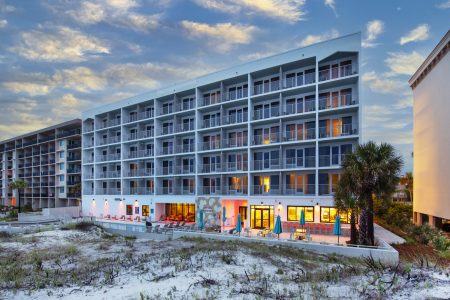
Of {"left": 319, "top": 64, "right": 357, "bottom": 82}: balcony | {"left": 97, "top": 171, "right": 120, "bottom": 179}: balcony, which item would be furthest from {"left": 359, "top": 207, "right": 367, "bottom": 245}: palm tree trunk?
{"left": 97, "top": 171, "right": 120, "bottom": 179}: balcony

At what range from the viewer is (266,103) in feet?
104

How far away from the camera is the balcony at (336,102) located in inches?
1054

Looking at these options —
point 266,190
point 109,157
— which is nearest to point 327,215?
point 266,190

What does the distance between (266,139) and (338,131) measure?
278 inches

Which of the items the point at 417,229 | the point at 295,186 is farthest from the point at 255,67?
the point at 417,229

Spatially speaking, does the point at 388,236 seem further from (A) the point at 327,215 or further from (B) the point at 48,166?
(B) the point at 48,166

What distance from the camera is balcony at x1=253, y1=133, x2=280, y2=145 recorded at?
3045 cm

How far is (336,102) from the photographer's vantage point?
27781mm

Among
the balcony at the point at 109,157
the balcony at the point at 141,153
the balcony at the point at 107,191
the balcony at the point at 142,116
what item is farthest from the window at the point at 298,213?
the balcony at the point at 109,157

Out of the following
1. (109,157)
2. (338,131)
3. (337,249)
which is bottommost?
(337,249)

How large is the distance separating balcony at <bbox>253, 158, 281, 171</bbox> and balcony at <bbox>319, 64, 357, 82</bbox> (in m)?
8.80

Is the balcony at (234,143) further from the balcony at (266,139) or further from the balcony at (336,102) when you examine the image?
the balcony at (336,102)

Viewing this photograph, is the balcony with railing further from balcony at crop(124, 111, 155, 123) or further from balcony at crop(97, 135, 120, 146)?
balcony at crop(124, 111, 155, 123)

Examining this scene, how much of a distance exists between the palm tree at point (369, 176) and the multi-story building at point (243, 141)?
484 centimetres
